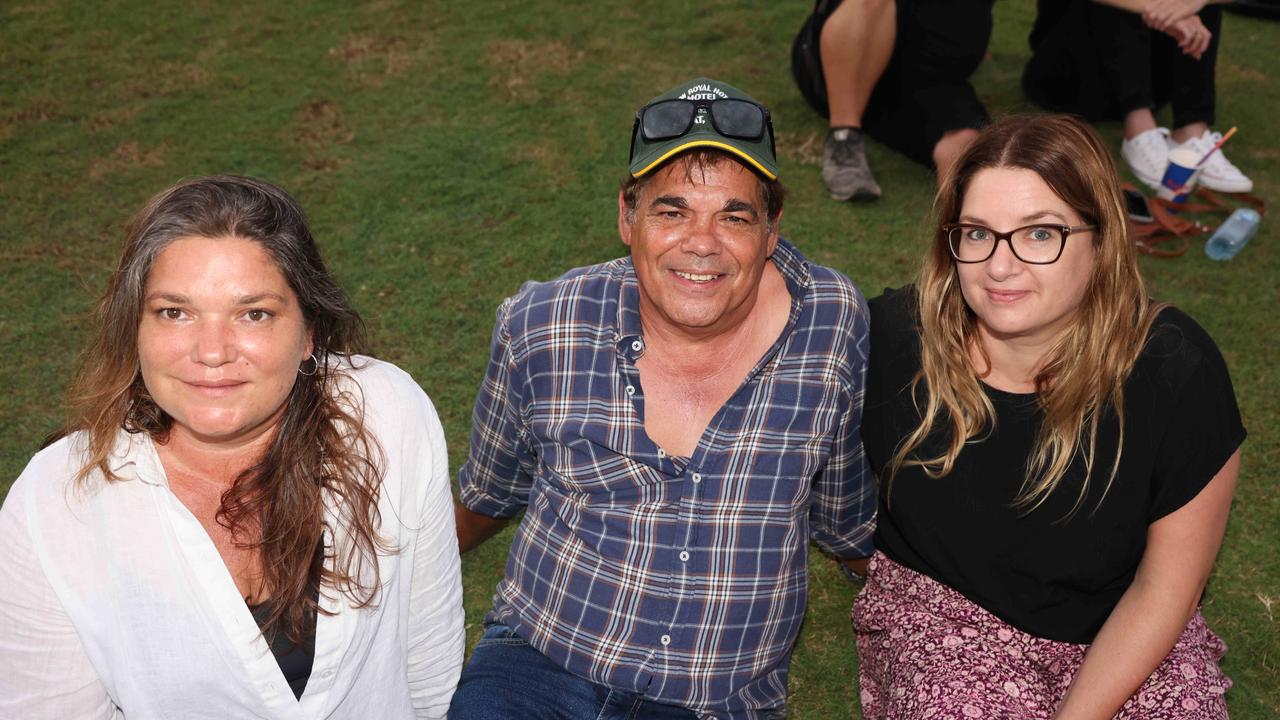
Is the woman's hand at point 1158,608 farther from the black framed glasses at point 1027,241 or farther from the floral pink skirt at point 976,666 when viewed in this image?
the black framed glasses at point 1027,241

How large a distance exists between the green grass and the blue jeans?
2.30 feet

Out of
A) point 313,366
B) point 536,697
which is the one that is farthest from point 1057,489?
point 313,366

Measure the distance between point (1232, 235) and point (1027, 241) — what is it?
289 cm

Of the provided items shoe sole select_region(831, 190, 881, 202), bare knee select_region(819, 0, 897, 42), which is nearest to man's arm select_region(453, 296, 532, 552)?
shoe sole select_region(831, 190, 881, 202)

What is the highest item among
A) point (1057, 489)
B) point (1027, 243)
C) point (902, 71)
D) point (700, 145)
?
point (902, 71)

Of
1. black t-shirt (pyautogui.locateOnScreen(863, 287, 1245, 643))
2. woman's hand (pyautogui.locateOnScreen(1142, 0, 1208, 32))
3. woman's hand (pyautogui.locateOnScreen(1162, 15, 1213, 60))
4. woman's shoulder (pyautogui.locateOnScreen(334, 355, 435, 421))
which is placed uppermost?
woman's hand (pyautogui.locateOnScreen(1142, 0, 1208, 32))

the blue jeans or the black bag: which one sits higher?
the black bag

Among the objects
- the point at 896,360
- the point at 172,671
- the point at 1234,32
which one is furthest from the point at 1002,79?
the point at 172,671

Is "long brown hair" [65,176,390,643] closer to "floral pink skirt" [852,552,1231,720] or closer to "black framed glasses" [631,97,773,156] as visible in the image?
"black framed glasses" [631,97,773,156]

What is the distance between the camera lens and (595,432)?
9.00 ft

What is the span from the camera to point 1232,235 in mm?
4910

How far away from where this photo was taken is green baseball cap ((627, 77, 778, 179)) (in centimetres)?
267

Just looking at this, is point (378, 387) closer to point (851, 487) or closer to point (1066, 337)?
point (851, 487)

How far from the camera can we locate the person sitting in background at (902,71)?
5.18m
